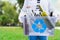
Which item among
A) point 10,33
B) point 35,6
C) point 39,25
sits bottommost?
point 10,33

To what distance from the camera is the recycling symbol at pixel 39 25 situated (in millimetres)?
1474

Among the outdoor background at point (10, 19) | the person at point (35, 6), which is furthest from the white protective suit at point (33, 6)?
the outdoor background at point (10, 19)

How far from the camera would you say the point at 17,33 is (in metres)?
1.94

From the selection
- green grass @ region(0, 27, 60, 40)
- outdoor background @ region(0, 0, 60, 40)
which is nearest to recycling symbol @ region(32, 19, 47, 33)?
outdoor background @ region(0, 0, 60, 40)

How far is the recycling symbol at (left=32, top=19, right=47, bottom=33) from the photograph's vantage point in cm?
147

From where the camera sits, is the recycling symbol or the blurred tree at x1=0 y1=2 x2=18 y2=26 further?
the blurred tree at x1=0 y1=2 x2=18 y2=26

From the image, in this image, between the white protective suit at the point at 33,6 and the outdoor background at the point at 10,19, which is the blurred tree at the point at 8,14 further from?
the white protective suit at the point at 33,6

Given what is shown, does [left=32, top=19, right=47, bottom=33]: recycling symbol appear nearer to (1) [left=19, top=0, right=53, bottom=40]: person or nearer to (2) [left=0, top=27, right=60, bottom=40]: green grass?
(1) [left=19, top=0, right=53, bottom=40]: person

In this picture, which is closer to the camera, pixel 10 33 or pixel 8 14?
pixel 8 14

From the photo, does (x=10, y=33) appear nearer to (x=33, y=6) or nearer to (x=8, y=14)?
(x=8, y=14)

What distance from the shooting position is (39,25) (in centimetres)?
148

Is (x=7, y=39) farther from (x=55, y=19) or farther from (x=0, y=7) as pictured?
(x=55, y=19)

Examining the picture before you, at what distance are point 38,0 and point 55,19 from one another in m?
0.21

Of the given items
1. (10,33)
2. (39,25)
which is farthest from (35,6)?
(10,33)
